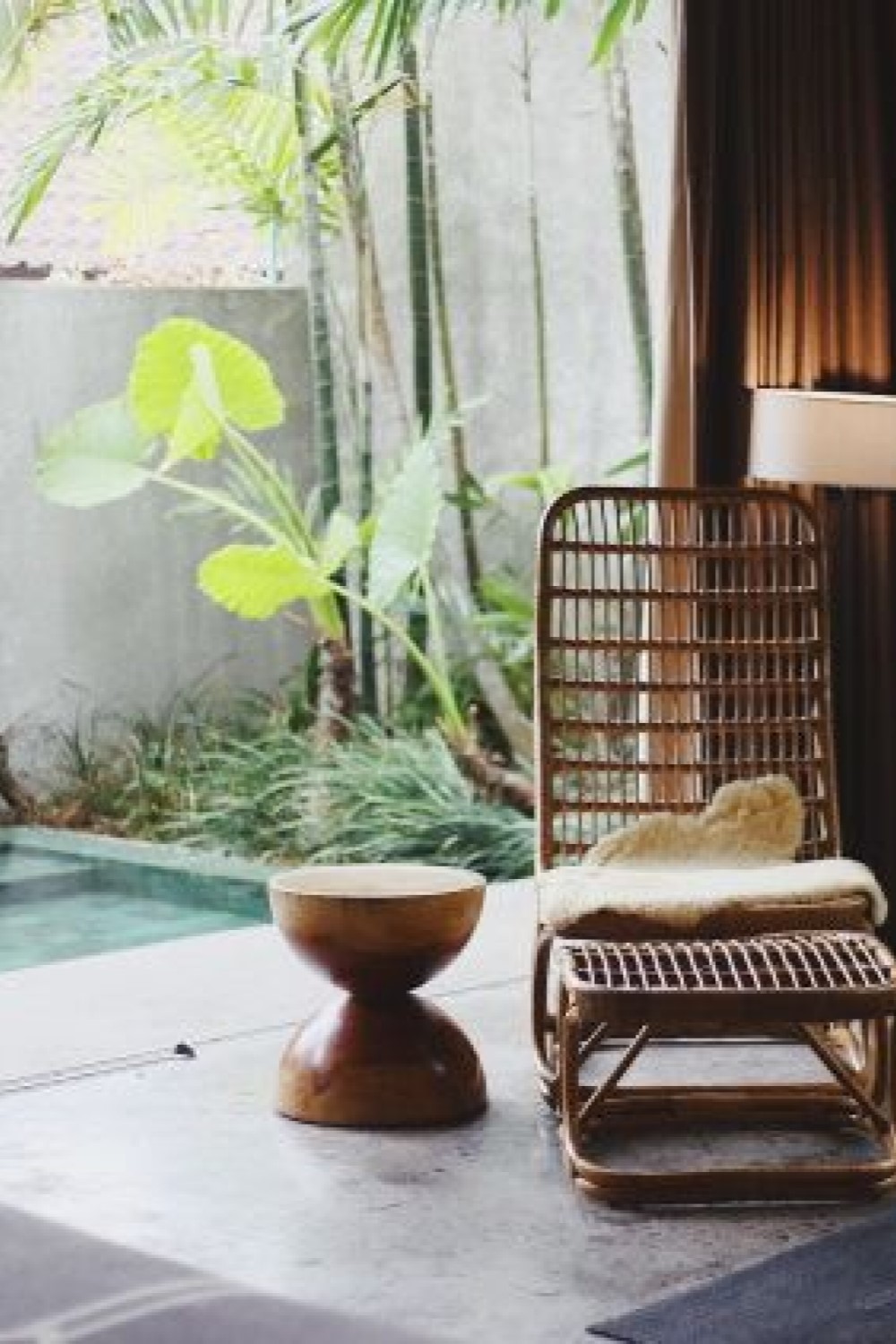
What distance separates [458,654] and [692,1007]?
3.49 metres

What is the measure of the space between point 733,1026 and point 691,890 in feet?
0.68

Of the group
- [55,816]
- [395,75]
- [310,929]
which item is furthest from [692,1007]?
[395,75]

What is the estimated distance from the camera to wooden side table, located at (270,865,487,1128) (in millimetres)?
3791

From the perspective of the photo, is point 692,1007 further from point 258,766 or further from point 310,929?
point 258,766

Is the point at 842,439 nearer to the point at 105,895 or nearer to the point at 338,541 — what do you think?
the point at 105,895

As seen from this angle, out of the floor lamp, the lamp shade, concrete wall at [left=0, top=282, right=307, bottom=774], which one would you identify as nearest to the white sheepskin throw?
the lamp shade

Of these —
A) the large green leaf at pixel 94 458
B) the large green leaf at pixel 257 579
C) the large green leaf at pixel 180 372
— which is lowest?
the large green leaf at pixel 257 579

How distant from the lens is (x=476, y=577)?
6.90 meters

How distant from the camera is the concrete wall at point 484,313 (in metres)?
6.03

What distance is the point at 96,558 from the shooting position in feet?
19.2

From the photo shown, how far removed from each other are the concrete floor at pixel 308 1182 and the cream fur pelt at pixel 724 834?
16.2 inches

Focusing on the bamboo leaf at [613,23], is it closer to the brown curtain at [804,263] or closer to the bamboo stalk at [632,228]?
the brown curtain at [804,263]

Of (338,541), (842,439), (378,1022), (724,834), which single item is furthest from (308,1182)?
Answer: (338,541)

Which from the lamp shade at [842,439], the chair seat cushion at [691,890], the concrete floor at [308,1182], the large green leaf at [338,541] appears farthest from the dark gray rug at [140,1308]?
the large green leaf at [338,541]
